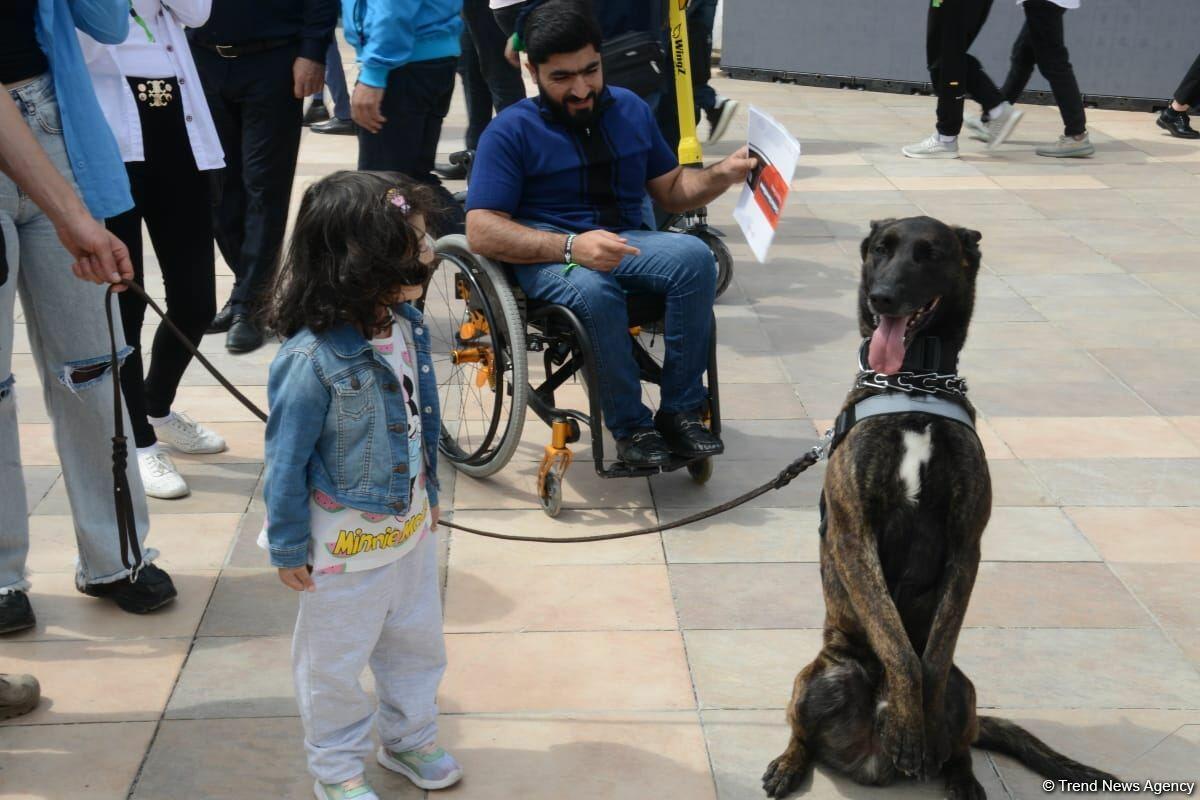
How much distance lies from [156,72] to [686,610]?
2.37 m

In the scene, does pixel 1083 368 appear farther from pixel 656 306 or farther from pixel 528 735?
pixel 528 735

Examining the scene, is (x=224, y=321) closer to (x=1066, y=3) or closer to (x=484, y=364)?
(x=484, y=364)

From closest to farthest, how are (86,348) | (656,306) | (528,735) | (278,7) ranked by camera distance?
1. (528,735)
2. (86,348)
3. (656,306)
4. (278,7)

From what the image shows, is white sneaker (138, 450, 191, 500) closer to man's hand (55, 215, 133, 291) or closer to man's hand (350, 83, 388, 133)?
man's hand (55, 215, 133, 291)

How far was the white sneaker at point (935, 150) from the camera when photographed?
34.4 ft

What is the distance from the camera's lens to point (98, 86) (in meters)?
3.93

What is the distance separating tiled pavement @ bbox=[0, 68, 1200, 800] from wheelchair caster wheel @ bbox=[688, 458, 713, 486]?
0.18 feet

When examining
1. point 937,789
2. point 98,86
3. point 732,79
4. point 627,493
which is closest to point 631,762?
point 937,789

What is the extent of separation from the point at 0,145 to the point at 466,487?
214 centimetres

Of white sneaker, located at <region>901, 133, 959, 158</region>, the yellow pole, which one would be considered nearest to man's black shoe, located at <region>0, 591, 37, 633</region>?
the yellow pole

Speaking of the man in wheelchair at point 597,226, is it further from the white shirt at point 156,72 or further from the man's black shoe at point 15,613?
the man's black shoe at point 15,613

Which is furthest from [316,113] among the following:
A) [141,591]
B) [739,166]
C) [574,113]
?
[141,591]

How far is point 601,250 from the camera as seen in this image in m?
4.31

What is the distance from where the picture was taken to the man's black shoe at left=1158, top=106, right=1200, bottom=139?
11.3 m
